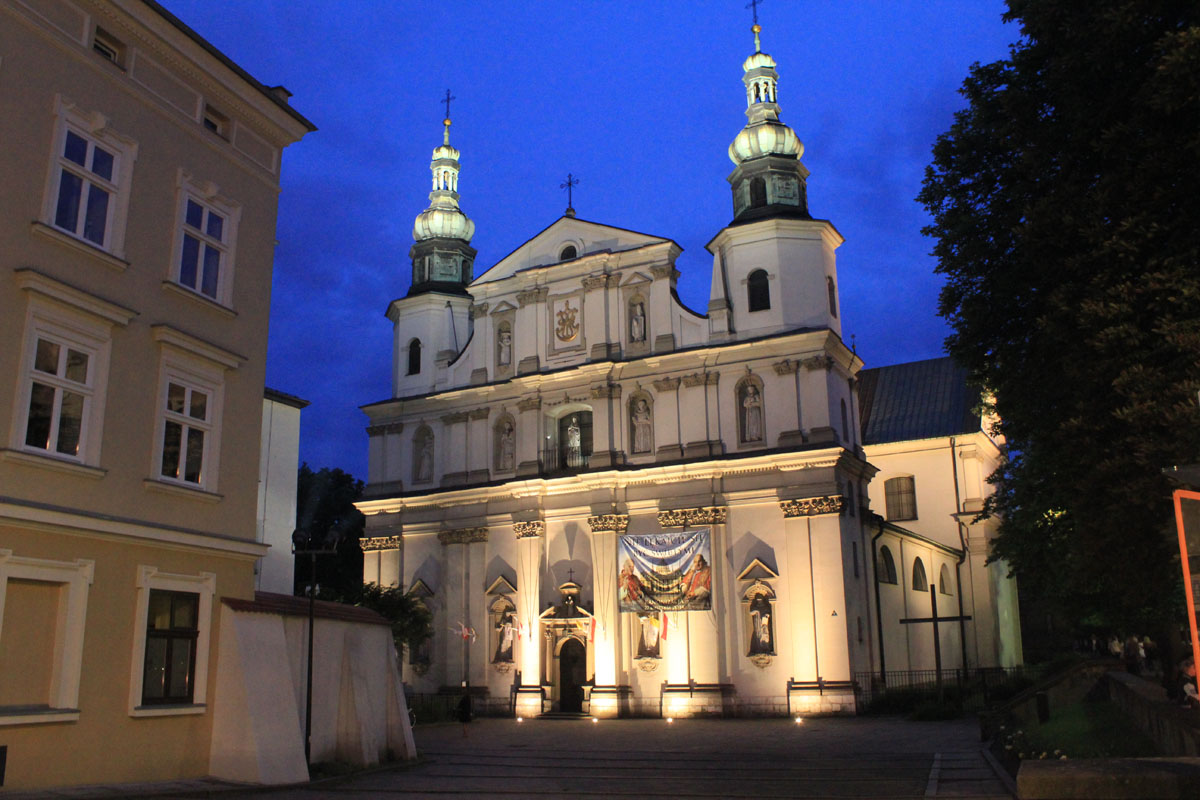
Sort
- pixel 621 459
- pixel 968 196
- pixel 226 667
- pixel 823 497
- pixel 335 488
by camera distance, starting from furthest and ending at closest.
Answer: pixel 335 488 < pixel 621 459 < pixel 823 497 < pixel 968 196 < pixel 226 667

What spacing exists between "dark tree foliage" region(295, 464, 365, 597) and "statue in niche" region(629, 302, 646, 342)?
79.6 feet

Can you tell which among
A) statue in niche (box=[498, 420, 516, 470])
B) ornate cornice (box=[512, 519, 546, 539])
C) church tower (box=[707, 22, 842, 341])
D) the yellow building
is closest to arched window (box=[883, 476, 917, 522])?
church tower (box=[707, 22, 842, 341])

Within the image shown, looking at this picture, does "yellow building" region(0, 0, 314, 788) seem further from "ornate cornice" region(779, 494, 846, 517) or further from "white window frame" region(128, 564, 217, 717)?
"ornate cornice" region(779, 494, 846, 517)

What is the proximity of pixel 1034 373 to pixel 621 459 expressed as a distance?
22126 millimetres

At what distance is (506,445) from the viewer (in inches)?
1554

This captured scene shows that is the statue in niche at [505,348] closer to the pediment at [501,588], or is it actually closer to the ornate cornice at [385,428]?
the ornate cornice at [385,428]

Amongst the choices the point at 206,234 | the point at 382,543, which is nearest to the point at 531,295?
the point at 382,543

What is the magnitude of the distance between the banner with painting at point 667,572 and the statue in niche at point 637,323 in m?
7.69

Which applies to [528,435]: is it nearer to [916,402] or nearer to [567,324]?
[567,324]

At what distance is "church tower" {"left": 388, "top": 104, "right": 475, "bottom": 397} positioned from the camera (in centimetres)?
4275

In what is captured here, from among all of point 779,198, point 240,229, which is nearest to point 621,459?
point 779,198

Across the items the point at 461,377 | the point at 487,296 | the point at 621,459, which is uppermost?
the point at 487,296

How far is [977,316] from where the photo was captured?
50.9 feet

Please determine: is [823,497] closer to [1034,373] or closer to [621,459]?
[621,459]
